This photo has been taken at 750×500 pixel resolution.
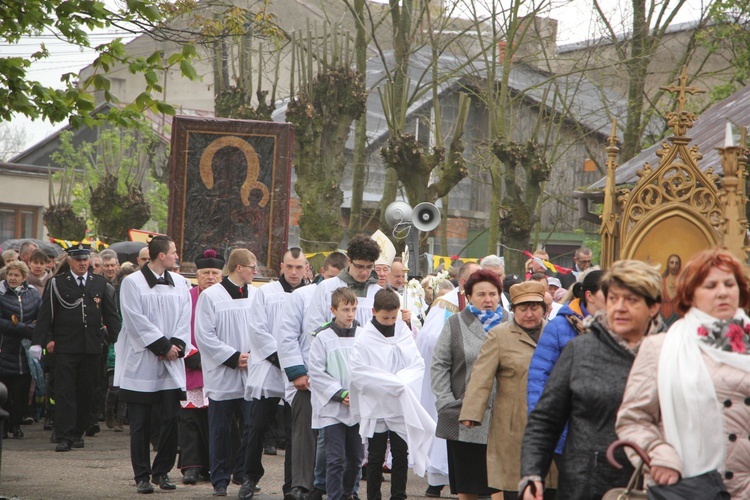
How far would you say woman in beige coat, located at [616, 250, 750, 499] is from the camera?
175 inches

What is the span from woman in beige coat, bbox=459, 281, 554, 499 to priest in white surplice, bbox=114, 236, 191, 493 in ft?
12.6

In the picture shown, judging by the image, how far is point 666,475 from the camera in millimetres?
4438

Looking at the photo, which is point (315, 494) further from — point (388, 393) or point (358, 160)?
point (358, 160)

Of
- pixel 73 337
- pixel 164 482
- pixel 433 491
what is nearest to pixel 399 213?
pixel 73 337

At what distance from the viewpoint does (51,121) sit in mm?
10266

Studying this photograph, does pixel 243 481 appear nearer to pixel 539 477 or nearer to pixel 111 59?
pixel 111 59

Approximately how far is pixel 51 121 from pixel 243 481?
352cm

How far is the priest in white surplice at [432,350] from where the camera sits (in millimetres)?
10609

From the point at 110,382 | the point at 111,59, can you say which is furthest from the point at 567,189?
the point at 111,59

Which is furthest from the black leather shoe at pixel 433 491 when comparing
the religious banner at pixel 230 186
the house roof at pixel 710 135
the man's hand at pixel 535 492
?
the religious banner at pixel 230 186

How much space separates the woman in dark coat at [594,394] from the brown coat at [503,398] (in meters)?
2.28

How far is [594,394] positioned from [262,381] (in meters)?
5.53

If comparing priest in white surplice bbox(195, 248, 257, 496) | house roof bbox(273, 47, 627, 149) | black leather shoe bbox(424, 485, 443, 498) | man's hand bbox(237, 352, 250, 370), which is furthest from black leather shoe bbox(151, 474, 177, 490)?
house roof bbox(273, 47, 627, 149)

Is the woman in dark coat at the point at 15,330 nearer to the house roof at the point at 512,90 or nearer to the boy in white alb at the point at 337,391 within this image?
the boy in white alb at the point at 337,391
